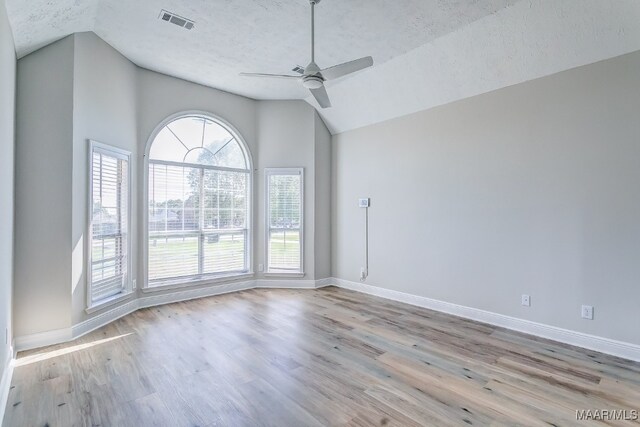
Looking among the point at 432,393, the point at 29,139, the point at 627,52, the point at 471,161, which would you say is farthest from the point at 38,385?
the point at 627,52

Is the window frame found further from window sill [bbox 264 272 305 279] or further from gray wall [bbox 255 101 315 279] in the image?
window sill [bbox 264 272 305 279]

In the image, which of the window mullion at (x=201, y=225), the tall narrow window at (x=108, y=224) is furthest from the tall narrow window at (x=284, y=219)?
the tall narrow window at (x=108, y=224)

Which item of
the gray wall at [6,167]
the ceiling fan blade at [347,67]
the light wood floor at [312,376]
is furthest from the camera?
the ceiling fan blade at [347,67]

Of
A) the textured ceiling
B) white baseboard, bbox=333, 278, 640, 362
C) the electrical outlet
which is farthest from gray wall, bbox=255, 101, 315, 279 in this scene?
the electrical outlet

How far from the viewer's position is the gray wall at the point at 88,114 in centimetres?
339

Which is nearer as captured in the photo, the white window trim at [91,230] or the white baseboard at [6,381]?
the white baseboard at [6,381]

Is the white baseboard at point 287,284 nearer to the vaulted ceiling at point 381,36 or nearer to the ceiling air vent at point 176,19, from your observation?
the vaulted ceiling at point 381,36

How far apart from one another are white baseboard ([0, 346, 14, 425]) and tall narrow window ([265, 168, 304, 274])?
11.2 ft

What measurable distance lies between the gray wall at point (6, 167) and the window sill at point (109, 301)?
0.76 metres

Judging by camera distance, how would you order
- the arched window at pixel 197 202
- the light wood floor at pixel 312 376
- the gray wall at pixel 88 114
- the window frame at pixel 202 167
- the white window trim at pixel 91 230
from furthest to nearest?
the arched window at pixel 197 202
the window frame at pixel 202 167
the white window trim at pixel 91 230
the gray wall at pixel 88 114
the light wood floor at pixel 312 376

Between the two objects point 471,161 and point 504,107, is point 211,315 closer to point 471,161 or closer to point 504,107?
point 471,161

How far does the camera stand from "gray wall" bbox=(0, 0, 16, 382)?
2.34m

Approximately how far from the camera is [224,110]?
17.2ft

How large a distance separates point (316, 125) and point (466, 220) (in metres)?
2.96
